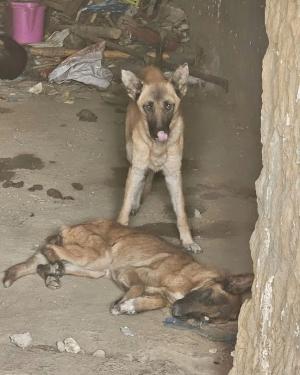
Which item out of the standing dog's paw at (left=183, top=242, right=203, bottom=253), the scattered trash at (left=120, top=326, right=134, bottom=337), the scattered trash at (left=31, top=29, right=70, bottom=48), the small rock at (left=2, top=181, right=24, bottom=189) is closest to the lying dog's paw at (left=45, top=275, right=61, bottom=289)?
the scattered trash at (left=120, top=326, right=134, bottom=337)

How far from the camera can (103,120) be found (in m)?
9.82

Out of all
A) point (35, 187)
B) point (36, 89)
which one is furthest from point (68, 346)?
point (36, 89)

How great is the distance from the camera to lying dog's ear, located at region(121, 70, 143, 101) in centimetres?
686

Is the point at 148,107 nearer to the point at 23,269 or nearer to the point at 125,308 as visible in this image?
the point at 23,269

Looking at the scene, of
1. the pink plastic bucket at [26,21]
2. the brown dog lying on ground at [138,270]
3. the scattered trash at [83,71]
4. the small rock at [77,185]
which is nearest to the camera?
the brown dog lying on ground at [138,270]

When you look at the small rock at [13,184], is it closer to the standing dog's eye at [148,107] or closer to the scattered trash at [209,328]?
the standing dog's eye at [148,107]

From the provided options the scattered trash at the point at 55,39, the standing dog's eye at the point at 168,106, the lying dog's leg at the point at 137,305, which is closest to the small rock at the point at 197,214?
the standing dog's eye at the point at 168,106

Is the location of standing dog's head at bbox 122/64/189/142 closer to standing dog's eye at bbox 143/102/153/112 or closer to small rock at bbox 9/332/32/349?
standing dog's eye at bbox 143/102/153/112

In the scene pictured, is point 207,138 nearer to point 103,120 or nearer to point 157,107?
point 103,120

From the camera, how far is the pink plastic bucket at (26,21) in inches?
468

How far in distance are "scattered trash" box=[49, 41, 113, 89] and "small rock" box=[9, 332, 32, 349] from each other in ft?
19.2

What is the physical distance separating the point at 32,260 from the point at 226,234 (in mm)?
1652

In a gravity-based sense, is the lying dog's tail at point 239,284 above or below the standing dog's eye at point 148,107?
below

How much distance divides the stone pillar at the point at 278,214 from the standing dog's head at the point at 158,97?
105 inches
